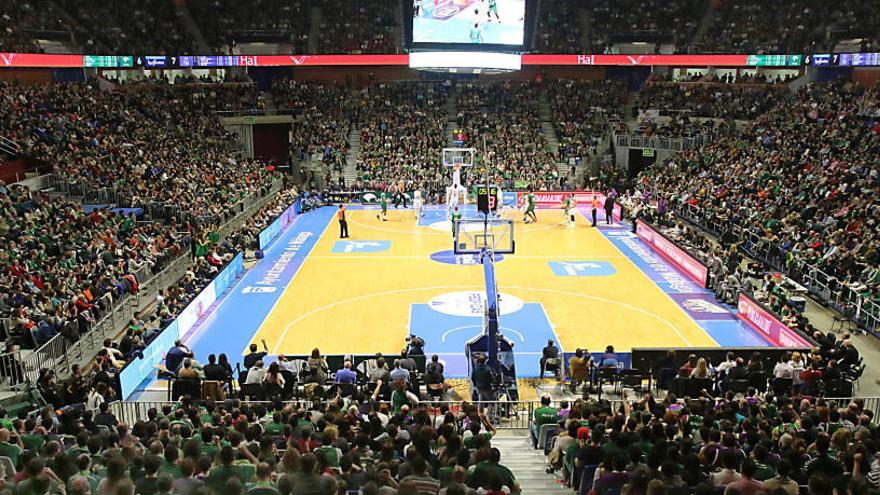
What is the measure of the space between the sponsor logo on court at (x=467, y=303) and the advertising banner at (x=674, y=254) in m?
6.56

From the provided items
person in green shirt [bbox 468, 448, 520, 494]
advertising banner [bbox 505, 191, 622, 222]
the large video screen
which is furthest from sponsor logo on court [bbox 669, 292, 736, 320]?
advertising banner [bbox 505, 191, 622, 222]

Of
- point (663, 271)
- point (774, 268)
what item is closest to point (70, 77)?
point (663, 271)

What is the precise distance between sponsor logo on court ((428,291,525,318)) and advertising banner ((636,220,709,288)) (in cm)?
656

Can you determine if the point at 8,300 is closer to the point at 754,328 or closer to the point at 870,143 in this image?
the point at 754,328

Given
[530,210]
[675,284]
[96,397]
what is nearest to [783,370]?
[675,284]

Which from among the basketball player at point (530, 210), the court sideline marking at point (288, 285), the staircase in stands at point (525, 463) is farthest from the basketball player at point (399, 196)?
the staircase in stands at point (525, 463)

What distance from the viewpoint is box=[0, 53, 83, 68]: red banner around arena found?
133ft

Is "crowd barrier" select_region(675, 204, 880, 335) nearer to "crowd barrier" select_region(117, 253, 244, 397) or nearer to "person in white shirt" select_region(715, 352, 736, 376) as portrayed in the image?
"person in white shirt" select_region(715, 352, 736, 376)

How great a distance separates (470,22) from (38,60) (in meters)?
25.9

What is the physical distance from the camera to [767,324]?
2109 centimetres

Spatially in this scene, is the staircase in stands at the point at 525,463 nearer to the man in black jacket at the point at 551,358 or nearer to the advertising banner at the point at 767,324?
the man in black jacket at the point at 551,358

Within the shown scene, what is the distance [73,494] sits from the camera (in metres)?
7.22

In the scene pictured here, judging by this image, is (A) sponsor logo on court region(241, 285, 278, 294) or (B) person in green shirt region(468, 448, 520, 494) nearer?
(B) person in green shirt region(468, 448, 520, 494)

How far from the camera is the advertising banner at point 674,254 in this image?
87.6ft
